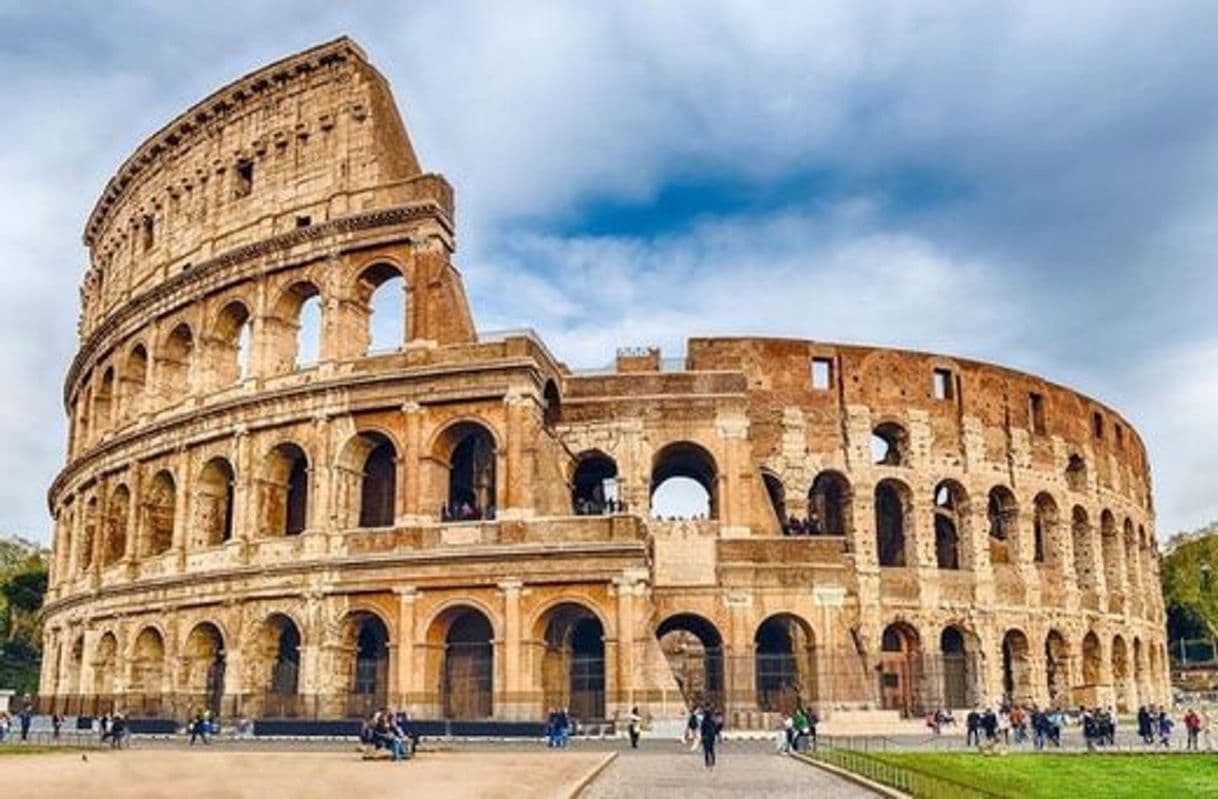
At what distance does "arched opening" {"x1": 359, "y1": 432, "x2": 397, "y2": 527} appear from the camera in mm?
29234

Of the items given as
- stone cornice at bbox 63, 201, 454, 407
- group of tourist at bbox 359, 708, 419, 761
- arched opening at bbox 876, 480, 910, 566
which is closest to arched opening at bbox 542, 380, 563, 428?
stone cornice at bbox 63, 201, 454, 407

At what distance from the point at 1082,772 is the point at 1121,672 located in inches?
933

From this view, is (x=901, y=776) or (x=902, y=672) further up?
(x=902, y=672)

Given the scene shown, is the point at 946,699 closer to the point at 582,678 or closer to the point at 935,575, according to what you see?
the point at 935,575

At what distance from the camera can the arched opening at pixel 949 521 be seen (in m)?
34.7

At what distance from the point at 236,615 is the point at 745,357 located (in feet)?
50.4

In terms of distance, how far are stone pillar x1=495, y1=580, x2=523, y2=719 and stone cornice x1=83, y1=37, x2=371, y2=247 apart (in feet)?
49.3

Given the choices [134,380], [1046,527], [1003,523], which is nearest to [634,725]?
[1003,523]

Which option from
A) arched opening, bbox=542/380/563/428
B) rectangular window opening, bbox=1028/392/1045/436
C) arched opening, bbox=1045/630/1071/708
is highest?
rectangular window opening, bbox=1028/392/1045/436

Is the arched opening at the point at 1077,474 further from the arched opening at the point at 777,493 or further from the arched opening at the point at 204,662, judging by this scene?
the arched opening at the point at 204,662

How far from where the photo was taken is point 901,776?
13.3 metres

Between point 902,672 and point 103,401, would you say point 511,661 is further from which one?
point 103,401

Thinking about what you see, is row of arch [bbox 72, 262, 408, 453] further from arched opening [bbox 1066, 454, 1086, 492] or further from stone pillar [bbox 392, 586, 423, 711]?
arched opening [bbox 1066, 454, 1086, 492]

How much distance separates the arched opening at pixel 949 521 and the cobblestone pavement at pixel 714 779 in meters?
16.5
